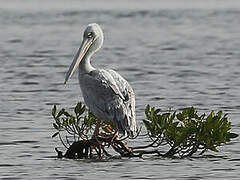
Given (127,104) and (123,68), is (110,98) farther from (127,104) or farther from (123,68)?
(123,68)

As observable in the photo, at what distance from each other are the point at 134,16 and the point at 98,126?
118 feet

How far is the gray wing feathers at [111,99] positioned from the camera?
12133mm

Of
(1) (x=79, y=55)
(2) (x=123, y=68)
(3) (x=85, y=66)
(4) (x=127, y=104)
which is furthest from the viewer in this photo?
(2) (x=123, y=68)

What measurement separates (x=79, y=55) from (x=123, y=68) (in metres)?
13.5

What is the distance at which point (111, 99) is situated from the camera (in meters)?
12.3

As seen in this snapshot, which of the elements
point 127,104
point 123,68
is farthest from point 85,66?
point 123,68

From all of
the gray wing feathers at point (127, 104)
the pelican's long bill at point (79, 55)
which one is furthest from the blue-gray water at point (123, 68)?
the pelican's long bill at point (79, 55)

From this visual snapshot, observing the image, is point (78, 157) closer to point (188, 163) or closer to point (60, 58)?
point (188, 163)

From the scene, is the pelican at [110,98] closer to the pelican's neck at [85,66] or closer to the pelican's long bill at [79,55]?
the pelican's neck at [85,66]

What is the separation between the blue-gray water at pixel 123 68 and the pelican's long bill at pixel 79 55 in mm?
1064

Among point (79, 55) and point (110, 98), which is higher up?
point (79, 55)

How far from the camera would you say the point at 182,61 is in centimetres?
2858

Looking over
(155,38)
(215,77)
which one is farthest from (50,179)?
(155,38)

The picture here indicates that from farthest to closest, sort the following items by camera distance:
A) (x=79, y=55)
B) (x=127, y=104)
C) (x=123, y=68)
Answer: (x=123, y=68) → (x=79, y=55) → (x=127, y=104)
